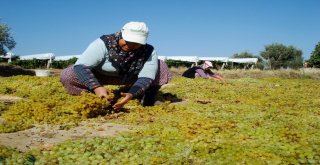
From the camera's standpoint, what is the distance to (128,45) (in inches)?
288

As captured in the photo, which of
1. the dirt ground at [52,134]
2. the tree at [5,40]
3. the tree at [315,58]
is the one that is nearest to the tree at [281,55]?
the tree at [315,58]

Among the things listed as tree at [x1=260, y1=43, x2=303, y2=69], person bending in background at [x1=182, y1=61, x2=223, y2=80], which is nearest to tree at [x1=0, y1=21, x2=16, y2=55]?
person bending in background at [x1=182, y1=61, x2=223, y2=80]

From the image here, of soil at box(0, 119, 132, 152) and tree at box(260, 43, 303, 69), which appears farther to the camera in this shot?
tree at box(260, 43, 303, 69)

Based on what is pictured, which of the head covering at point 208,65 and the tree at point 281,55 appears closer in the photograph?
the head covering at point 208,65

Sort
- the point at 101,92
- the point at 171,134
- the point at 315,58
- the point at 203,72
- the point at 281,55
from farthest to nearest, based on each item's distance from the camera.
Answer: the point at 281,55
the point at 315,58
the point at 203,72
the point at 101,92
the point at 171,134

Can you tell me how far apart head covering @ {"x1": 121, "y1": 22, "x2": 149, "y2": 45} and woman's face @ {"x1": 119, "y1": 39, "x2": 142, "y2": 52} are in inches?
5.5

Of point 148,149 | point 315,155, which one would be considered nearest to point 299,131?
point 315,155

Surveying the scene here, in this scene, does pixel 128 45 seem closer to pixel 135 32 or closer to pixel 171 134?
pixel 135 32

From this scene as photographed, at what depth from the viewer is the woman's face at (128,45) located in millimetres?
7289

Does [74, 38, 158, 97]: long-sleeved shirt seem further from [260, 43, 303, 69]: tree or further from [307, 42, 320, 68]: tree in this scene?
[260, 43, 303, 69]: tree

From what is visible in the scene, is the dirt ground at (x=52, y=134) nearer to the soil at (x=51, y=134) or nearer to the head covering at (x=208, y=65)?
the soil at (x=51, y=134)

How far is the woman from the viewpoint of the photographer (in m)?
7.09

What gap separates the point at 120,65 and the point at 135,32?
0.85m

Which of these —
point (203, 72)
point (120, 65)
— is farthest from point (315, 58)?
point (120, 65)
